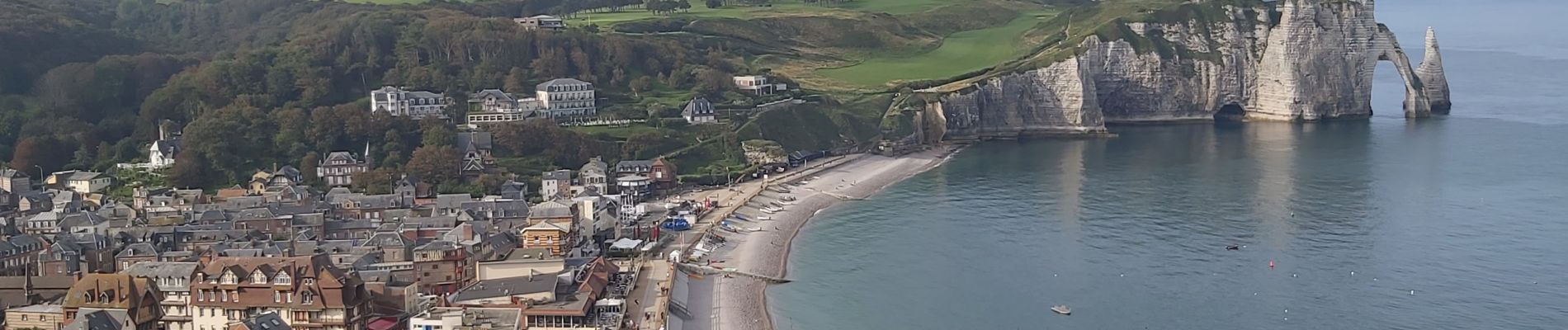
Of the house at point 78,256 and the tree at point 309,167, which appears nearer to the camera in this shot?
the house at point 78,256

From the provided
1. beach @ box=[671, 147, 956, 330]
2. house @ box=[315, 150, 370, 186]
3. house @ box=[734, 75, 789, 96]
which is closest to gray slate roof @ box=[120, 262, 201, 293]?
beach @ box=[671, 147, 956, 330]

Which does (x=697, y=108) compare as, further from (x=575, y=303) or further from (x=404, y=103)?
(x=575, y=303)

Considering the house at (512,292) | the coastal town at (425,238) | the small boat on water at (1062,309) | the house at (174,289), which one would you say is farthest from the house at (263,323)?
the small boat on water at (1062,309)

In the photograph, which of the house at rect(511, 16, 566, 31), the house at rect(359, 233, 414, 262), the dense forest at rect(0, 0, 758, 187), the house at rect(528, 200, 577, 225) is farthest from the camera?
the house at rect(511, 16, 566, 31)

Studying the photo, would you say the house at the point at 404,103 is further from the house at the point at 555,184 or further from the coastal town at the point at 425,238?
the house at the point at 555,184

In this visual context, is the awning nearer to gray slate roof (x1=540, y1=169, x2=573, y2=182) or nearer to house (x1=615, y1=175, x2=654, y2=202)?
house (x1=615, y1=175, x2=654, y2=202)

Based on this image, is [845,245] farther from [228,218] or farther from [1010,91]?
[1010,91]

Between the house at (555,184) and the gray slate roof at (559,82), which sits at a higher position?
the gray slate roof at (559,82)

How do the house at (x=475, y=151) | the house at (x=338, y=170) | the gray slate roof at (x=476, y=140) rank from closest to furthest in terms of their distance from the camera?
the house at (x=338, y=170) < the house at (x=475, y=151) < the gray slate roof at (x=476, y=140)
